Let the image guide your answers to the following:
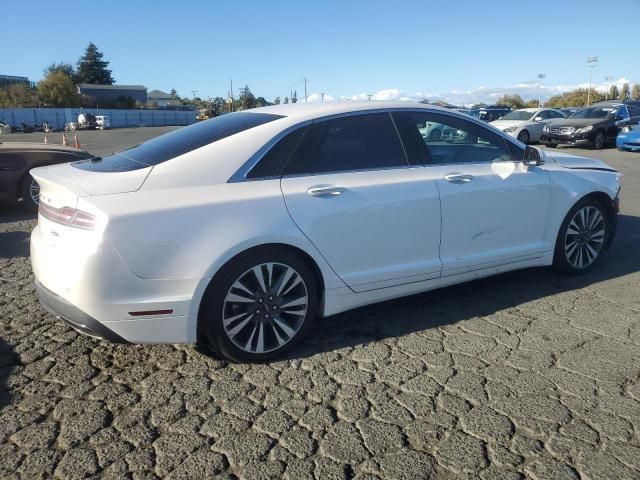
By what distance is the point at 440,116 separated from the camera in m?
4.50

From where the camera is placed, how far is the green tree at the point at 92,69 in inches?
4363

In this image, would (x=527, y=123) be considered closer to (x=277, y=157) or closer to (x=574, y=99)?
(x=277, y=157)

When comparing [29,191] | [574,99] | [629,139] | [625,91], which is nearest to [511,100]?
[574,99]

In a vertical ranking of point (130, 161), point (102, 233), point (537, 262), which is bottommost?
point (537, 262)

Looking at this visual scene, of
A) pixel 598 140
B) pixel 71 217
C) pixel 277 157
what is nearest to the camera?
pixel 71 217

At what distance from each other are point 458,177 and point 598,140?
59.1ft

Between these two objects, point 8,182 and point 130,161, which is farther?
point 8,182

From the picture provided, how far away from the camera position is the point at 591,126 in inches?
768

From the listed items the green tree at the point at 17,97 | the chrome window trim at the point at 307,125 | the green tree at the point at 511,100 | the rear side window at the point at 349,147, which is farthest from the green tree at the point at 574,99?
the rear side window at the point at 349,147

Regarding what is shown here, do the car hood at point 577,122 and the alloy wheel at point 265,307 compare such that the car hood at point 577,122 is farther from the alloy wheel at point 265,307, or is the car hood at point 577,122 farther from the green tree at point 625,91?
the green tree at point 625,91

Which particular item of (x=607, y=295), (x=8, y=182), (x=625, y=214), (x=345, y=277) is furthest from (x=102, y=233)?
(x=625, y=214)

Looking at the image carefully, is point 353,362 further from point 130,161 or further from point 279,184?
point 130,161

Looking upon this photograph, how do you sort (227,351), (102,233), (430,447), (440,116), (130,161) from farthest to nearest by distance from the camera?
(440,116)
(130,161)
(227,351)
(102,233)
(430,447)

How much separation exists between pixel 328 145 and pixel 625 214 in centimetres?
603
